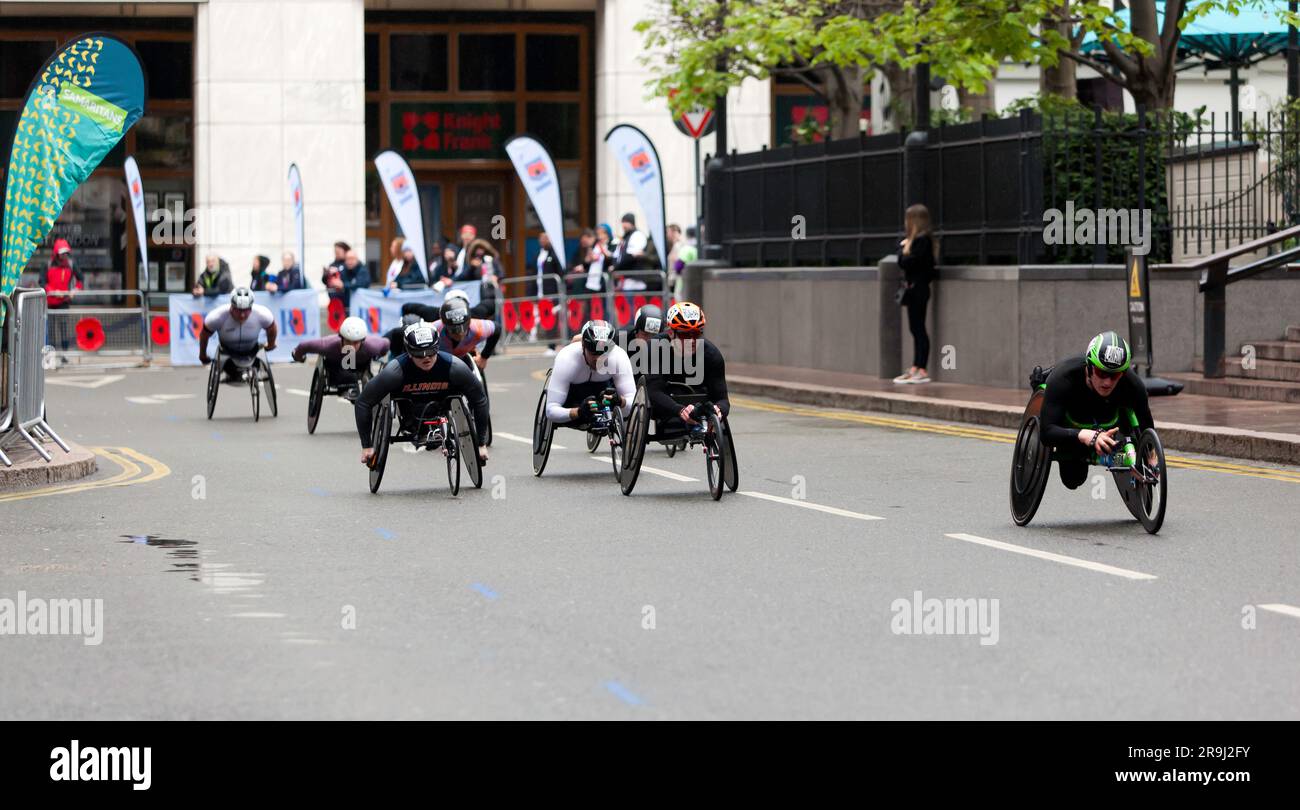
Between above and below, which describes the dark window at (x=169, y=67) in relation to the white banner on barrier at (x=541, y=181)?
above

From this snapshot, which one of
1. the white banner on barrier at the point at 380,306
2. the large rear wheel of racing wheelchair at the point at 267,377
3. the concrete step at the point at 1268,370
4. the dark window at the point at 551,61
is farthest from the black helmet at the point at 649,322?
the dark window at the point at 551,61

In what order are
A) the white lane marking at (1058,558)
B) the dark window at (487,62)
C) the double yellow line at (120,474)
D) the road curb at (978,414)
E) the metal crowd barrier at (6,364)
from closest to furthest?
the white lane marking at (1058,558) < the double yellow line at (120,474) < the metal crowd barrier at (6,364) < the road curb at (978,414) < the dark window at (487,62)

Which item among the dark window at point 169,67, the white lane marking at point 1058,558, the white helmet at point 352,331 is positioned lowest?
the white lane marking at point 1058,558

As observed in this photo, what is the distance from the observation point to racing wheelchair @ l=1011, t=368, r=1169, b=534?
11805mm

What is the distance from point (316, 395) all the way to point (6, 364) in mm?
4157

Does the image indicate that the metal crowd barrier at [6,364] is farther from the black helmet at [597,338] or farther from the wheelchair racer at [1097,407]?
the wheelchair racer at [1097,407]

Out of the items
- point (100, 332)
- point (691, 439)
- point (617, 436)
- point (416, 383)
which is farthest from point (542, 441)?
point (100, 332)

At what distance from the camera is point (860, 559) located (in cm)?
1102

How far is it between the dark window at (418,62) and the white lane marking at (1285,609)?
35.1 meters

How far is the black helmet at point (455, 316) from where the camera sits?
1628 centimetres

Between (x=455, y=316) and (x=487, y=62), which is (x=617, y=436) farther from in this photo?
(x=487, y=62)

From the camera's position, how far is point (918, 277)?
23344 mm
